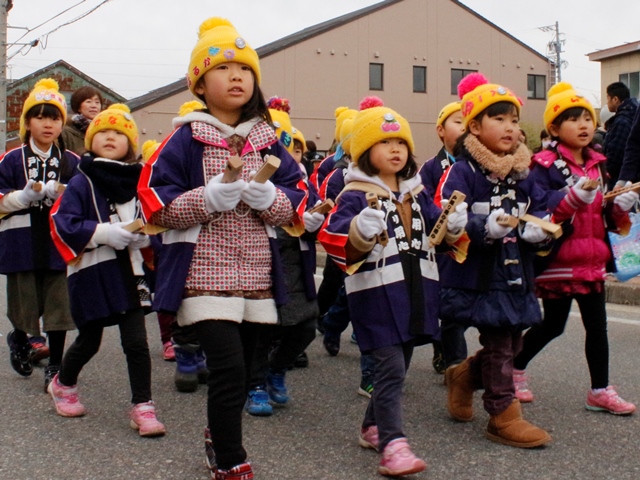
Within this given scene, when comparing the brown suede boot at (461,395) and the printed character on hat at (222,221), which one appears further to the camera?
the brown suede boot at (461,395)

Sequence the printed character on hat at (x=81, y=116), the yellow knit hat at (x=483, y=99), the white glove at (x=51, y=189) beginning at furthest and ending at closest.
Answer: the printed character on hat at (x=81, y=116) < the white glove at (x=51, y=189) < the yellow knit hat at (x=483, y=99)

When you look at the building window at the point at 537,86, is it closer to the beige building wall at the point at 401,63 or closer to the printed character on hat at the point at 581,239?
the beige building wall at the point at 401,63

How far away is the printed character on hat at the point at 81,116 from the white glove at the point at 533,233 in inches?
133

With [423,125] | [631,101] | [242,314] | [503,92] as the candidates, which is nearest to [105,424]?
[242,314]

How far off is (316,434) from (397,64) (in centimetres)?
3412

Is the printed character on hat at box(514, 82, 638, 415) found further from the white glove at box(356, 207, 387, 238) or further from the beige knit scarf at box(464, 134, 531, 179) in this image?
the white glove at box(356, 207, 387, 238)

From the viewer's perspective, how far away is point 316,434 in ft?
14.2

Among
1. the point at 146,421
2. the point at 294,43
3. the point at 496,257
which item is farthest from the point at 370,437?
the point at 294,43

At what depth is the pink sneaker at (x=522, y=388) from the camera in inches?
194

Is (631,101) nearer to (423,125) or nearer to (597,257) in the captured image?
(597,257)

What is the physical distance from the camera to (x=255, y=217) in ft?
11.7

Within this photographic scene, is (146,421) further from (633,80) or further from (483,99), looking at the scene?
(633,80)

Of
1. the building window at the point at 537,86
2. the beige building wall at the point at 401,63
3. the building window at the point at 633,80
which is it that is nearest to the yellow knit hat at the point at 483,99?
the building window at the point at 633,80

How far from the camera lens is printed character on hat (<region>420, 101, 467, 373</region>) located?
16.7 feet
